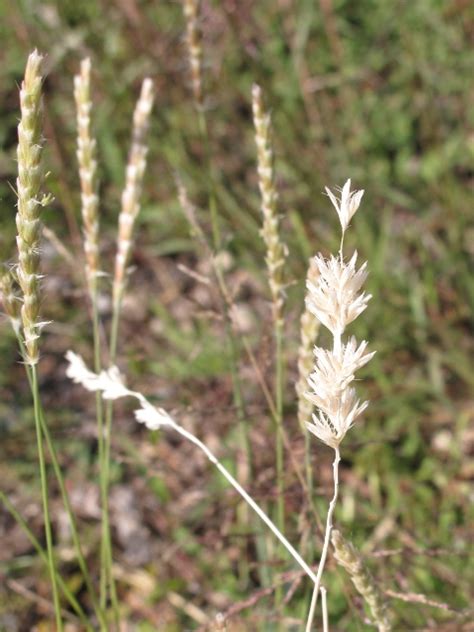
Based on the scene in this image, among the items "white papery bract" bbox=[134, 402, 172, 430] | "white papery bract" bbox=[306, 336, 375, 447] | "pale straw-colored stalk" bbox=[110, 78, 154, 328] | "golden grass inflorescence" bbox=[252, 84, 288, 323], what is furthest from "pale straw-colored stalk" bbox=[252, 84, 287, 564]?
"white papery bract" bbox=[306, 336, 375, 447]

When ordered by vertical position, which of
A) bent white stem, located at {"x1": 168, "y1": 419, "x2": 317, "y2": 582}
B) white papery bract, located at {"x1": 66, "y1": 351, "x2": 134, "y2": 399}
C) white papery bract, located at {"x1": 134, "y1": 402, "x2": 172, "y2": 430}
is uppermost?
white papery bract, located at {"x1": 66, "y1": 351, "x2": 134, "y2": 399}

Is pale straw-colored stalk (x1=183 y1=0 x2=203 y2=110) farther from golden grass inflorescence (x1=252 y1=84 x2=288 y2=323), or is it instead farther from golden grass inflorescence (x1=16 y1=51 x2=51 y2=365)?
golden grass inflorescence (x1=16 y1=51 x2=51 y2=365)

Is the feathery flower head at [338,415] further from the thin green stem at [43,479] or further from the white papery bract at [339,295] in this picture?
the thin green stem at [43,479]

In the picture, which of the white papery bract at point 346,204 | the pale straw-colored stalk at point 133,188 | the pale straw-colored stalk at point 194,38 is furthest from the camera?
the pale straw-colored stalk at point 194,38

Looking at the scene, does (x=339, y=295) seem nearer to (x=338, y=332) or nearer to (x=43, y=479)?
(x=338, y=332)

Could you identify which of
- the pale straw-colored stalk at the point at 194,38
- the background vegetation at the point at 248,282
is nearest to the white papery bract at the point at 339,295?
the background vegetation at the point at 248,282

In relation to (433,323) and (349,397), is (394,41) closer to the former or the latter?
(433,323)
